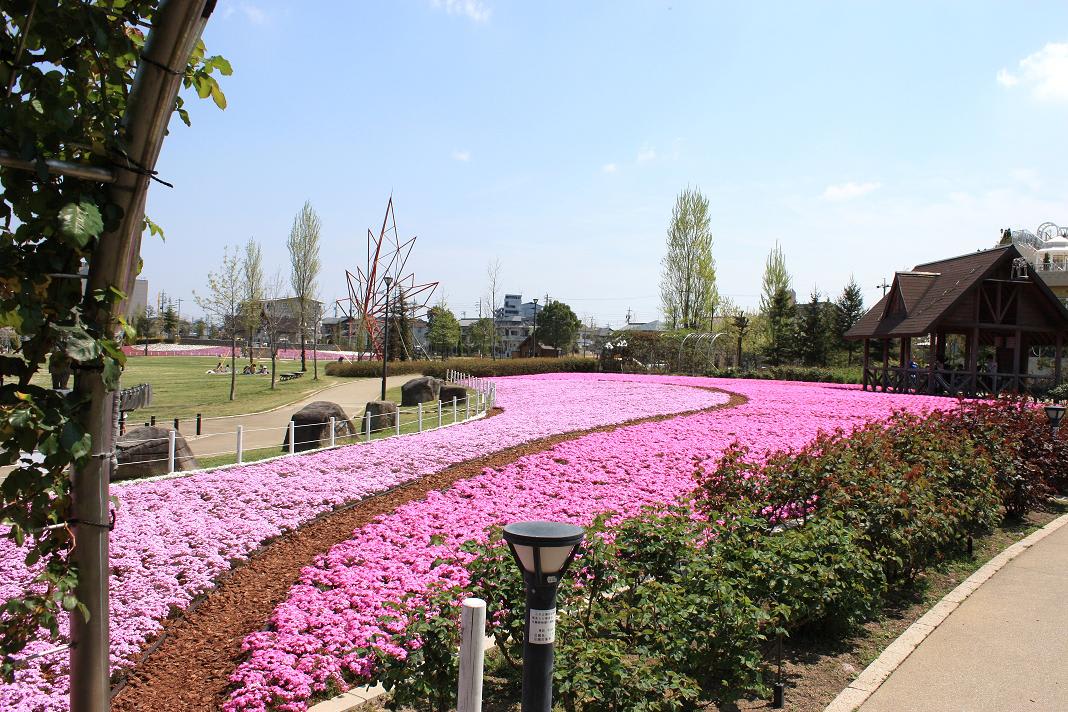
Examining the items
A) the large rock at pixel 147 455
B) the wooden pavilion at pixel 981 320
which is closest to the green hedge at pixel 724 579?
the large rock at pixel 147 455

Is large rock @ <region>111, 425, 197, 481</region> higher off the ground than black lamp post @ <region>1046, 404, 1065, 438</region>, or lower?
lower

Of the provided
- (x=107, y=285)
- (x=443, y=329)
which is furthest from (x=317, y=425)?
(x=443, y=329)

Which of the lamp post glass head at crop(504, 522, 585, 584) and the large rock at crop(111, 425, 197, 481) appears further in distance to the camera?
the large rock at crop(111, 425, 197, 481)

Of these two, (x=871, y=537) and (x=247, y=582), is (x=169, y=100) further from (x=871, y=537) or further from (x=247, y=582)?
(x=871, y=537)

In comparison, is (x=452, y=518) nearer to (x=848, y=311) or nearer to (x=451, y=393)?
(x=451, y=393)

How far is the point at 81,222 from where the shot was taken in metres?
2.36

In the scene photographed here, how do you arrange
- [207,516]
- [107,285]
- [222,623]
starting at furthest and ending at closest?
1. [207,516]
2. [222,623]
3. [107,285]

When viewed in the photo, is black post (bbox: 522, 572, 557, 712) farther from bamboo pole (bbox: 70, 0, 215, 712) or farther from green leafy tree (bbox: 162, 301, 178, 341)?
green leafy tree (bbox: 162, 301, 178, 341)

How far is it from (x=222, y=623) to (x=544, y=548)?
4266mm

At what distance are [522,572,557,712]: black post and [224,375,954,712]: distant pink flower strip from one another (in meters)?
1.72

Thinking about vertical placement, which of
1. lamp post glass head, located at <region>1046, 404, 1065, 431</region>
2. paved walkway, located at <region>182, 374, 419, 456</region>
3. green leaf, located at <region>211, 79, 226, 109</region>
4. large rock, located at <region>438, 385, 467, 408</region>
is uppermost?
green leaf, located at <region>211, 79, 226, 109</region>

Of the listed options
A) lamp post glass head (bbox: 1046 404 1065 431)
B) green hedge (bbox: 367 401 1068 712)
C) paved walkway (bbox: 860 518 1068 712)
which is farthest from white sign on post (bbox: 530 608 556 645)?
lamp post glass head (bbox: 1046 404 1065 431)

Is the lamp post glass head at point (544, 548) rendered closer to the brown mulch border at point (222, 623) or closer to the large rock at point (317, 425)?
the brown mulch border at point (222, 623)

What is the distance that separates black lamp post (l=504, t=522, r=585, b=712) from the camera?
3.20m
